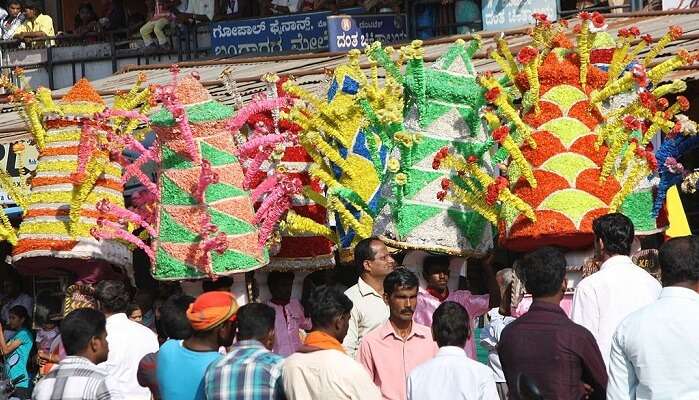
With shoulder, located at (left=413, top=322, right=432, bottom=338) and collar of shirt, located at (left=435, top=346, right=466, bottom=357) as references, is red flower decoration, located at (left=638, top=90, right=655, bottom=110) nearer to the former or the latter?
shoulder, located at (left=413, top=322, right=432, bottom=338)

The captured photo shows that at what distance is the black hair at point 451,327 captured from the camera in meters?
6.70

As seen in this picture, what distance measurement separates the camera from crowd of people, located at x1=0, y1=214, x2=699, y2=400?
6.09 meters

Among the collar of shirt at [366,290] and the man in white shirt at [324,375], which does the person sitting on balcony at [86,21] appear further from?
the man in white shirt at [324,375]

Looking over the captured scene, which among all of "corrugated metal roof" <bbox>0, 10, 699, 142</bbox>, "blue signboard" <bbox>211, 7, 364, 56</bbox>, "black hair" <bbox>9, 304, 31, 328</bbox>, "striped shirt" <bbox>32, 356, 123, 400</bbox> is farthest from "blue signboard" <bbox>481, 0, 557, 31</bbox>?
"striped shirt" <bbox>32, 356, 123, 400</bbox>

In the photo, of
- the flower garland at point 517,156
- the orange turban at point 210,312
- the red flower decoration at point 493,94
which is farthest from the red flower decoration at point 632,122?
the orange turban at point 210,312

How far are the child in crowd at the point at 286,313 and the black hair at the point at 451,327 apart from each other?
2494 mm

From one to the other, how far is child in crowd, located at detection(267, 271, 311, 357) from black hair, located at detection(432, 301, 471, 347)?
8.18ft

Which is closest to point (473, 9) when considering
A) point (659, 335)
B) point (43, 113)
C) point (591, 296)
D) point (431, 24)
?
point (431, 24)

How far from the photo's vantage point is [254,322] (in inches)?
267

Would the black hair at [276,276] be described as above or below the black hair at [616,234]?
below

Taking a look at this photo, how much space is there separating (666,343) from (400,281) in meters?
1.53

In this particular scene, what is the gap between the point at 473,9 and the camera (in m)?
14.2

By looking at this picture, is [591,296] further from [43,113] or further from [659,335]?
[43,113]

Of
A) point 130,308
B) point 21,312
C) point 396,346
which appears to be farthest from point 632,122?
point 21,312
